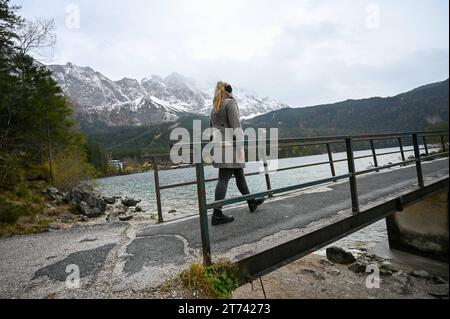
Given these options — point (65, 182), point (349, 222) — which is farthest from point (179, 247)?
point (65, 182)

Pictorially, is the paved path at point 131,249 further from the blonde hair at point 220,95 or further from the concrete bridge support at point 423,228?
the concrete bridge support at point 423,228

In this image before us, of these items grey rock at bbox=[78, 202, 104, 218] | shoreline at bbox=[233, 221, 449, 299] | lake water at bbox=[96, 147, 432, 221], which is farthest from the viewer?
lake water at bbox=[96, 147, 432, 221]

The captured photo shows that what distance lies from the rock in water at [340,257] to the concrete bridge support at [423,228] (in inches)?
81.5

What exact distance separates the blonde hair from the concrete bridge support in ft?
22.8

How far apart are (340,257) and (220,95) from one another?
6.61 m

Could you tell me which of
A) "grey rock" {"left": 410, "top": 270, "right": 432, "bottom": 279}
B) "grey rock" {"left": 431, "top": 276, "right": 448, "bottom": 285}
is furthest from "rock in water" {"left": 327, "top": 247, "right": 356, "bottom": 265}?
"grey rock" {"left": 431, "top": 276, "right": 448, "bottom": 285}

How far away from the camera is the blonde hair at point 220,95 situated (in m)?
4.05

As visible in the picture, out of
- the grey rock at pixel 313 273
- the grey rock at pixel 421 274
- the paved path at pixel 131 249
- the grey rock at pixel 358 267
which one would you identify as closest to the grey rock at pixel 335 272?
the grey rock at pixel 313 273

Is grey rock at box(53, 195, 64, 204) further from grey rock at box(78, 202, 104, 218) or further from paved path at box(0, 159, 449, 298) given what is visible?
paved path at box(0, 159, 449, 298)

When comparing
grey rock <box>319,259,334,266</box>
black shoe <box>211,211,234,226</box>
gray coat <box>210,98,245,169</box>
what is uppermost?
gray coat <box>210,98,245,169</box>

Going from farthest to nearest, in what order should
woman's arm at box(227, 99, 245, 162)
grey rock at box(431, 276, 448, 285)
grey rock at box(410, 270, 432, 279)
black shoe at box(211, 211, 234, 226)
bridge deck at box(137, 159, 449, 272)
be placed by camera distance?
grey rock at box(410, 270, 432, 279)
grey rock at box(431, 276, 448, 285)
black shoe at box(211, 211, 234, 226)
woman's arm at box(227, 99, 245, 162)
bridge deck at box(137, 159, 449, 272)

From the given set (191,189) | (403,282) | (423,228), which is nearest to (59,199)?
(191,189)

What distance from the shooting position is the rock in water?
26.3 feet
